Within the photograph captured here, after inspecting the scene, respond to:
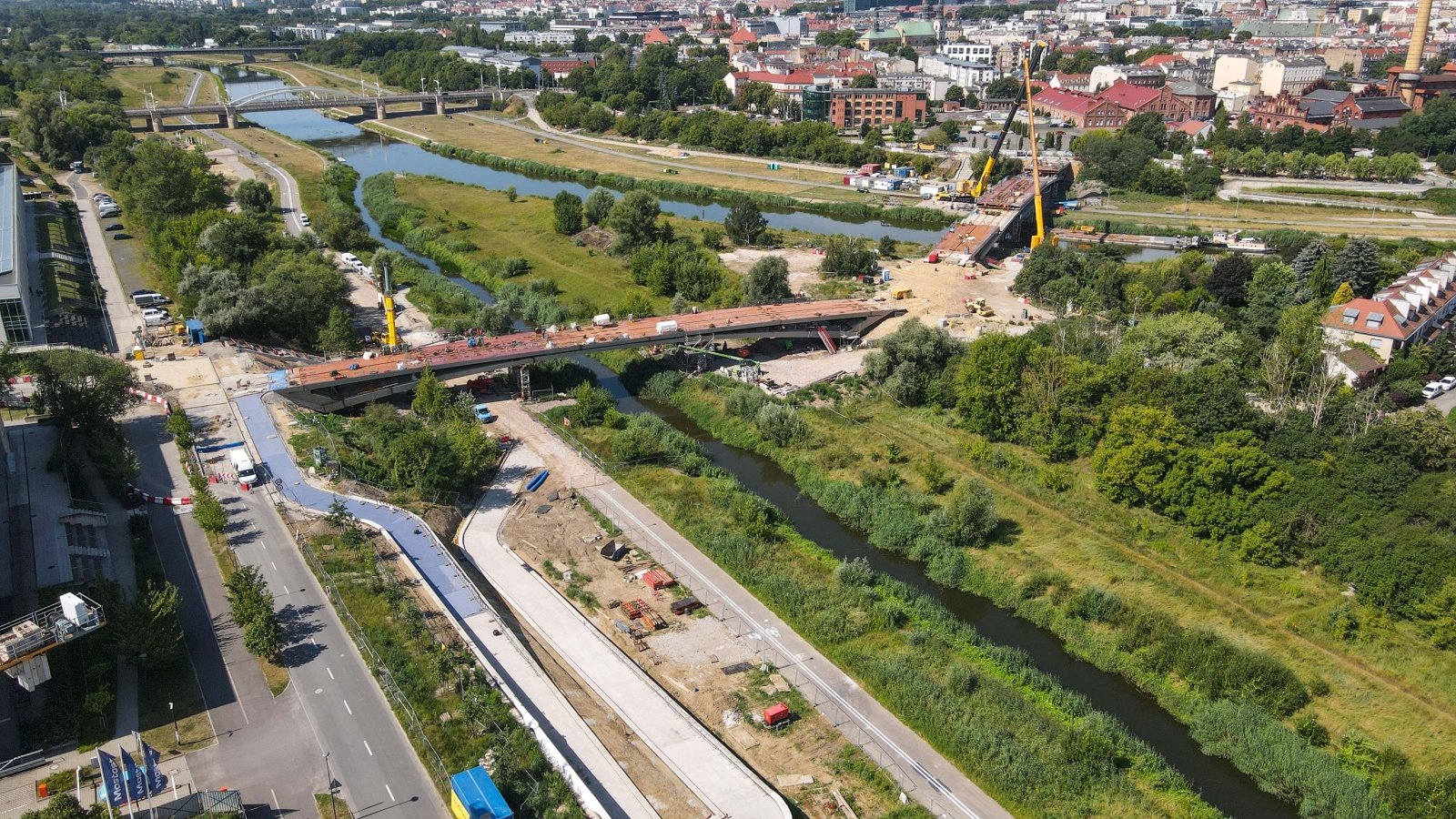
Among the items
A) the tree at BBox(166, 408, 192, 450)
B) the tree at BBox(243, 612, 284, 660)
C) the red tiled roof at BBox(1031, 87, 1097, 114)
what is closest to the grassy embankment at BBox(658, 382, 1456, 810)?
the tree at BBox(243, 612, 284, 660)

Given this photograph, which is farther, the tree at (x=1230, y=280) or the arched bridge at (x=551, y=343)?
the tree at (x=1230, y=280)

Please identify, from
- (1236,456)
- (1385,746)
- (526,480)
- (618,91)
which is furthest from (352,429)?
(618,91)

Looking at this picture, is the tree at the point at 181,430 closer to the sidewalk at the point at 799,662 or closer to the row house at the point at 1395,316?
the sidewalk at the point at 799,662

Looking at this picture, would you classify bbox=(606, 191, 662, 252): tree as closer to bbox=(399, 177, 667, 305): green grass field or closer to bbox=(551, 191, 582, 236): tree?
bbox=(399, 177, 667, 305): green grass field

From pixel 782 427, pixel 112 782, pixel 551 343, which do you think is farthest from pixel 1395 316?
pixel 112 782

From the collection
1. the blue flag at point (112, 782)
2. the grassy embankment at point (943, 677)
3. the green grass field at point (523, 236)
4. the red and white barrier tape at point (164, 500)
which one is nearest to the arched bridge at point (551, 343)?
the red and white barrier tape at point (164, 500)
